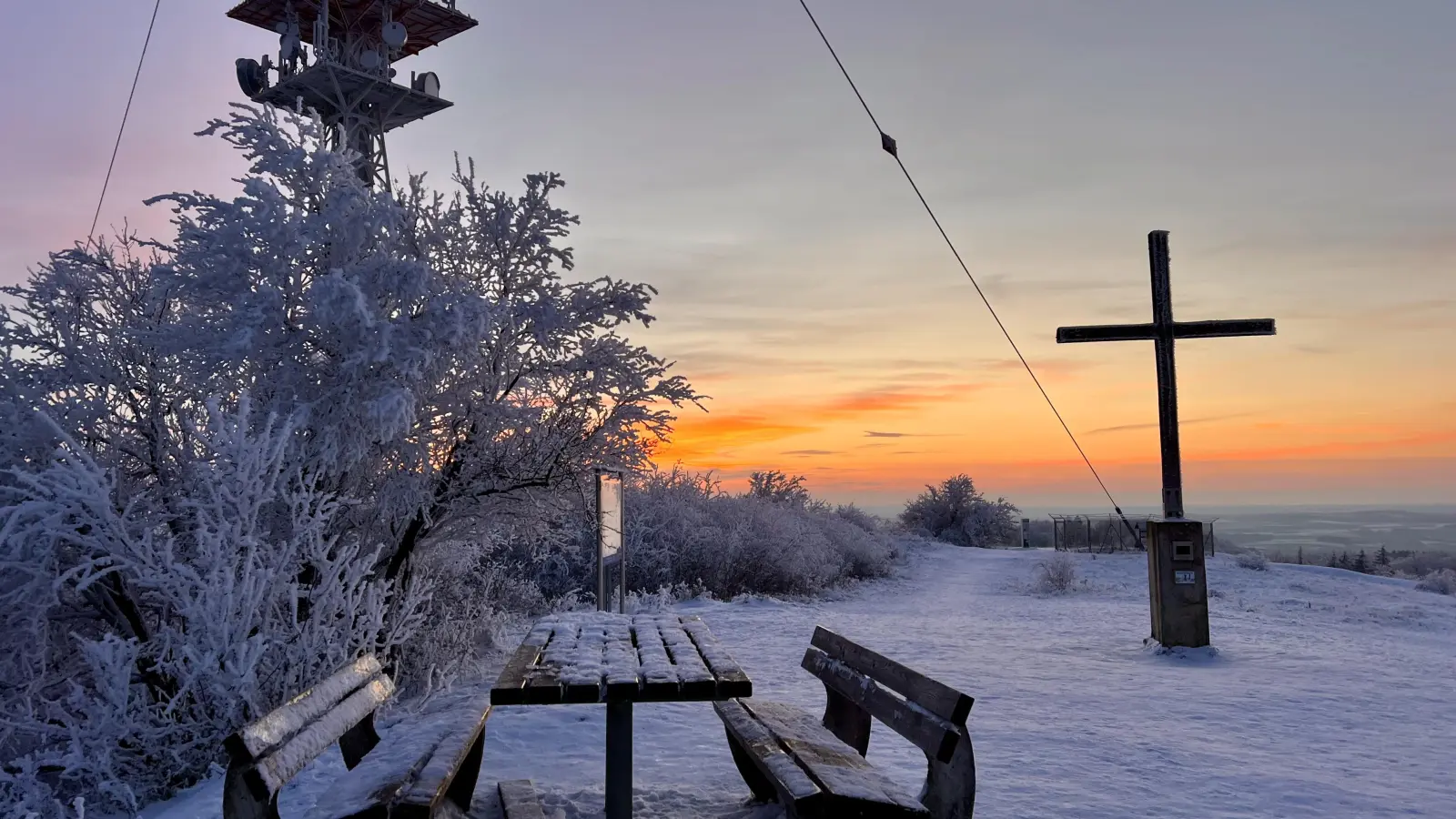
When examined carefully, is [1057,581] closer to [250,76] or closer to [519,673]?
[519,673]

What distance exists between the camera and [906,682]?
3.89 m

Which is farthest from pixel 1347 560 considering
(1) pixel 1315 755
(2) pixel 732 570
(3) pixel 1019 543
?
(1) pixel 1315 755

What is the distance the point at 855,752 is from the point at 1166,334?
8068 mm

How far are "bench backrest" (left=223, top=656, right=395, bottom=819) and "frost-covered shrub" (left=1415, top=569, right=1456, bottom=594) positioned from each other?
2101cm

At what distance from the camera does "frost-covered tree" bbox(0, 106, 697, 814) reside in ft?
17.3

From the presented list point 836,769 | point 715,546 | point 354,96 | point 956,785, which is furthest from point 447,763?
point 354,96

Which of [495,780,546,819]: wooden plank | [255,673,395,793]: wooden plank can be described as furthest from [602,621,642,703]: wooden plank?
[255,673,395,793]: wooden plank

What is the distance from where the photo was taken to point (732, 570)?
55.6 feet

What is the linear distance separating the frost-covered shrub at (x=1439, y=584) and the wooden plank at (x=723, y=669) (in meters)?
19.4

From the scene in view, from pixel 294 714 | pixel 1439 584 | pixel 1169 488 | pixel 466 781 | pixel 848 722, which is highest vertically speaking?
pixel 1169 488

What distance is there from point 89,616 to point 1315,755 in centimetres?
808

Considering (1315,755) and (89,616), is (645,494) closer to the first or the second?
(89,616)

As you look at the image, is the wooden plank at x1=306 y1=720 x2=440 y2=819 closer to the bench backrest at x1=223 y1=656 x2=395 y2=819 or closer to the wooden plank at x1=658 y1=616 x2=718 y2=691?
the bench backrest at x1=223 y1=656 x2=395 y2=819

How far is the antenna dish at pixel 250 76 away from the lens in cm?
2570
